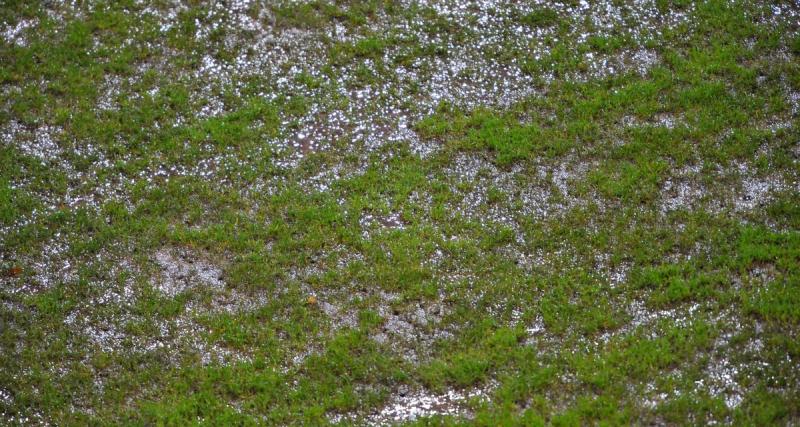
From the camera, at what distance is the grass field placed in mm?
6090

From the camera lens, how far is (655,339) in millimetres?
6145

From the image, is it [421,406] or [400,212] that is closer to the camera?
[421,406]

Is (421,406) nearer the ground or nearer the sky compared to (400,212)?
nearer the ground

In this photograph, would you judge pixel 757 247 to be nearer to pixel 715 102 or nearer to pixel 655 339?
pixel 655 339

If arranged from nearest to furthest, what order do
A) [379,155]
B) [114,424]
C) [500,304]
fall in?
1. [114,424]
2. [500,304]
3. [379,155]

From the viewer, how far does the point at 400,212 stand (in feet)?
23.8

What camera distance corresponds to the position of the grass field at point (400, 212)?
6090 mm

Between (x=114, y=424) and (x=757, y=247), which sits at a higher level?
(x=757, y=247)

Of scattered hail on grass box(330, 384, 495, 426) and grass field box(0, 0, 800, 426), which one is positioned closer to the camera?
scattered hail on grass box(330, 384, 495, 426)

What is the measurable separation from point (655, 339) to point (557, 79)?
2.99 m

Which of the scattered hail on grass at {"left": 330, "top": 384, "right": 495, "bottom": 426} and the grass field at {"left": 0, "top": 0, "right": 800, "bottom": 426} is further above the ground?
the grass field at {"left": 0, "top": 0, "right": 800, "bottom": 426}

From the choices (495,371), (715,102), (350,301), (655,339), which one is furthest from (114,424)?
(715,102)

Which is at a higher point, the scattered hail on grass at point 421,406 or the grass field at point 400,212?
the grass field at point 400,212

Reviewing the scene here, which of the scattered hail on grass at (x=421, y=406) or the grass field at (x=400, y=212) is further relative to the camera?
the grass field at (x=400, y=212)
